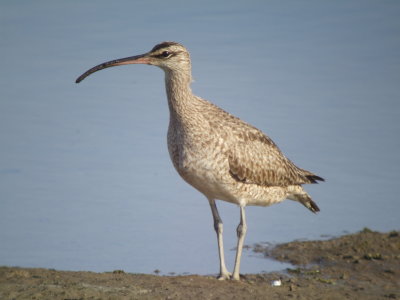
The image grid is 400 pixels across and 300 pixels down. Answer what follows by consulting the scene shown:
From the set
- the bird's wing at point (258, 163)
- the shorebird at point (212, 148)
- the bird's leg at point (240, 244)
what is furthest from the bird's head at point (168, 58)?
the bird's leg at point (240, 244)

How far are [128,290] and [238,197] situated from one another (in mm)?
1879

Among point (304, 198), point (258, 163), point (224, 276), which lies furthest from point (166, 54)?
point (304, 198)

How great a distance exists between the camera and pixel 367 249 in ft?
34.0

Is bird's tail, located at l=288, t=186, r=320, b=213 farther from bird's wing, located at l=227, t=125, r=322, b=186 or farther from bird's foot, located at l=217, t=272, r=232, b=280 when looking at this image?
bird's foot, located at l=217, t=272, r=232, b=280

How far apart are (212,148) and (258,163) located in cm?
89

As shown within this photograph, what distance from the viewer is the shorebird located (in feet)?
29.0

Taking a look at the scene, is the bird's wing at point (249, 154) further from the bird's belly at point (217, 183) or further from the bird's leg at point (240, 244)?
the bird's leg at point (240, 244)

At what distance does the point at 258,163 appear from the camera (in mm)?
9586

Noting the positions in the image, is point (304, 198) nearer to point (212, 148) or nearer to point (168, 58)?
point (212, 148)

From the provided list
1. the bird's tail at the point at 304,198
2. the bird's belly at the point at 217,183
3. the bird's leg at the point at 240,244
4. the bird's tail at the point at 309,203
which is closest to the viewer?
the bird's belly at the point at 217,183

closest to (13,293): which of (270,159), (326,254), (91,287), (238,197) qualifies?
A: (91,287)

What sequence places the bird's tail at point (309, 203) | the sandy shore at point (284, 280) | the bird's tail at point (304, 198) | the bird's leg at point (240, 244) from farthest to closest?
the bird's tail at point (309, 203) → the bird's tail at point (304, 198) → the bird's leg at point (240, 244) → the sandy shore at point (284, 280)

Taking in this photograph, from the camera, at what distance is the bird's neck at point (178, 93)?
9.14 metres

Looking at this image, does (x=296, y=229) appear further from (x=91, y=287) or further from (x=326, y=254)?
(x=91, y=287)
